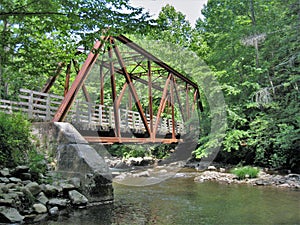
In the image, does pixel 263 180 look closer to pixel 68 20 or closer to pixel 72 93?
pixel 72 93

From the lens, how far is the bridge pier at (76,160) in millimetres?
6461

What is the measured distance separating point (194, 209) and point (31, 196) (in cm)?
342

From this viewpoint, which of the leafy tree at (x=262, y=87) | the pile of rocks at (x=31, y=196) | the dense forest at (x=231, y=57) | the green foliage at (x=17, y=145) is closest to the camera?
the pile of rocks at (x=31, y=196)

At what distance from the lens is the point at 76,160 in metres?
6.71

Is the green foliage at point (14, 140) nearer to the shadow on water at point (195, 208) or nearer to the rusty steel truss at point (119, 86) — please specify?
the rusty steel truss at point (119, 86)

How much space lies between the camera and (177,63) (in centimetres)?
2422

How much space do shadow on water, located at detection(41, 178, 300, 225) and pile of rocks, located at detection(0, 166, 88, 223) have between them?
0.39 meters

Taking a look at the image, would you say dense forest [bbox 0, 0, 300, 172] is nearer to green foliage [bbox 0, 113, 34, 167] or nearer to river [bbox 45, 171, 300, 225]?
green foliage [bbox 0, 113, 34, 167]

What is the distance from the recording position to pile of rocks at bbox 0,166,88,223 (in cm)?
481

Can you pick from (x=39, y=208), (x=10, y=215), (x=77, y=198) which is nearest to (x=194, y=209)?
(x=77, y=198)

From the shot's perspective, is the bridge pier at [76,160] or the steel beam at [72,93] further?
the steel beam at [72,93]

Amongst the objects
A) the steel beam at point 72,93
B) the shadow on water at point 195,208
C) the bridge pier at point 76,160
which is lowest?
the shadow on water at point 195,208

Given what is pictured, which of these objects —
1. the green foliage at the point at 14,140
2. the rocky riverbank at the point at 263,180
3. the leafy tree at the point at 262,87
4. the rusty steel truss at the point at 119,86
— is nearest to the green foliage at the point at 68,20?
the rusty steel truss at the point at 119,86

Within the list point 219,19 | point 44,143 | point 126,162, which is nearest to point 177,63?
point 219,19
